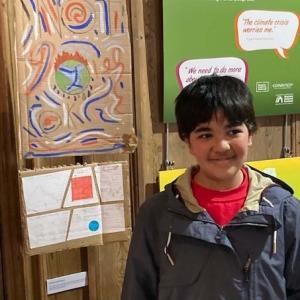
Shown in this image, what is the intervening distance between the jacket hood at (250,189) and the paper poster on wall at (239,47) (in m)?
0.89

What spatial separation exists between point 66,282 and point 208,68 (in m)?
1.14

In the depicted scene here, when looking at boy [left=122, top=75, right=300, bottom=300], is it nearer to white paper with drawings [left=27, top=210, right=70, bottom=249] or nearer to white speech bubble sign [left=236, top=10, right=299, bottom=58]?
white paper with drawings [left=27, top=210, right=70, bottom=249]

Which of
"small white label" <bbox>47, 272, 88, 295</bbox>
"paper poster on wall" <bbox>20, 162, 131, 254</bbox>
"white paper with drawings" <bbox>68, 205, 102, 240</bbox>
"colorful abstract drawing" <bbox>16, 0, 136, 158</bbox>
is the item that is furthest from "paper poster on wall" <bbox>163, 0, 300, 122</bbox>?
"small white label" <bbox>47, 272, 88, 295</bbox>

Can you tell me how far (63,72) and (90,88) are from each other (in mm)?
127

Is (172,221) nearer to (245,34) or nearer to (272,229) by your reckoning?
(272,229)

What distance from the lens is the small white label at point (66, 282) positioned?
86.0 inches

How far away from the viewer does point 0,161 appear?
2051 millimetres

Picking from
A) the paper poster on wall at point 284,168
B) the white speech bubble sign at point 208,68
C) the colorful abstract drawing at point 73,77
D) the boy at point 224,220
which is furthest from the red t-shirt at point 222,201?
the paper poster on wall at point 284,168

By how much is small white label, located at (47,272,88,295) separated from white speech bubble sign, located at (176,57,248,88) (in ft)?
3.14

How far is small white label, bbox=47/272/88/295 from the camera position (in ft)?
7.17

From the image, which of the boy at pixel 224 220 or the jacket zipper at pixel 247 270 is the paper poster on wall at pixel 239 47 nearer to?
the boy at pixel 224 220

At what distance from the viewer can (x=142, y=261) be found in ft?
4.64

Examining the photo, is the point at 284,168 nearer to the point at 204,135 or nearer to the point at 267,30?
the point at 267,30

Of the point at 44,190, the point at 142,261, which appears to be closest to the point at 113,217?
the point at 44,190
